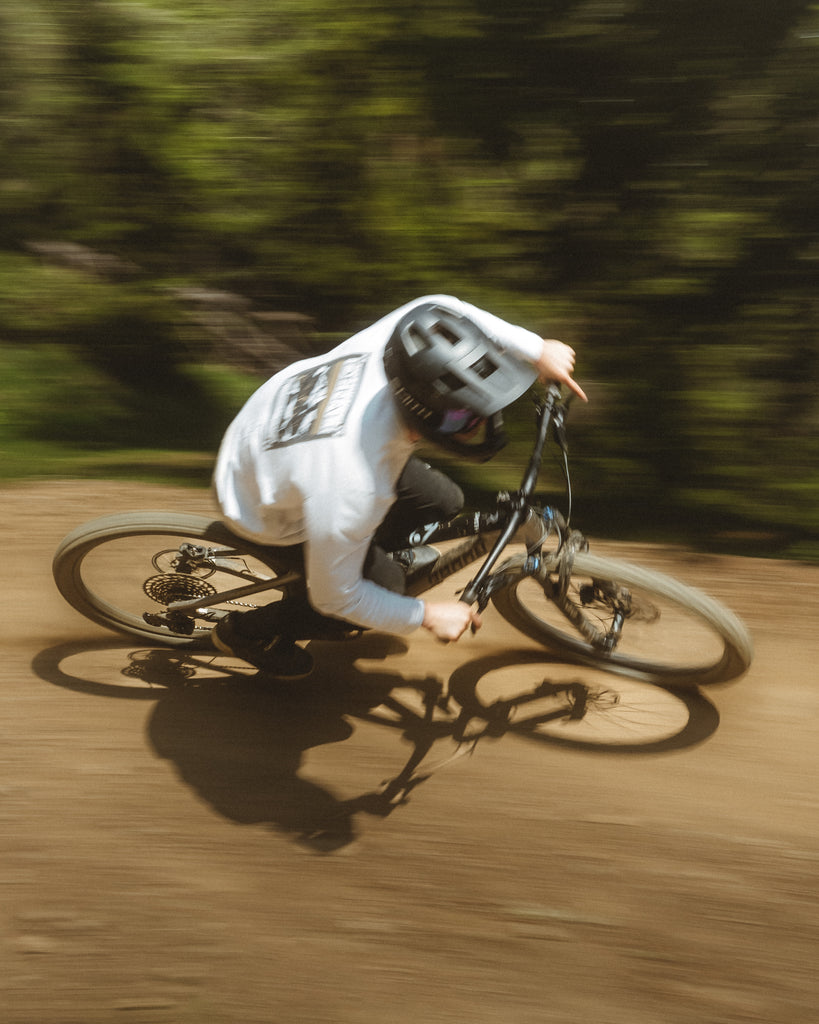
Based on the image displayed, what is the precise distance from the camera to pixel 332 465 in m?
2.30

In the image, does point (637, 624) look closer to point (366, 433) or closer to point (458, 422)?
point (458, 422)

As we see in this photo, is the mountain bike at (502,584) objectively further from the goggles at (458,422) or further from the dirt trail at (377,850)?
the goggles at (458,422)

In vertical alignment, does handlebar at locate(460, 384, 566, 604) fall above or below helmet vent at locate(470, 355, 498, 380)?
below

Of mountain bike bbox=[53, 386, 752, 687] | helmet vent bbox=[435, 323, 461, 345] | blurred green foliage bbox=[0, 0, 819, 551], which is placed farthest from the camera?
blurred green foliage bbox=[0, 0, 819, 551]

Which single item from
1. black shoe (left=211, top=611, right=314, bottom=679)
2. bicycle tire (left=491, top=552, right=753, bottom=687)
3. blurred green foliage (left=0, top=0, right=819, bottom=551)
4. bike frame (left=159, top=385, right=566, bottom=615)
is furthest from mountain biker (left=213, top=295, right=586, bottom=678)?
blurred green foliage (left=0, top=0, right=819, bottom=551)

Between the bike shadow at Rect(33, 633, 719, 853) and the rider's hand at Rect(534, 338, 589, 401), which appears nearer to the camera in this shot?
the rider's hand at Rect(534, 338, 589, 401)

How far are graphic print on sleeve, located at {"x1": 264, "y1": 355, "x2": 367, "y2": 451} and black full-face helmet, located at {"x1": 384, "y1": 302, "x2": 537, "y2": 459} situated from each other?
0.17 m

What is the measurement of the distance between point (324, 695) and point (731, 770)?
5.74ft

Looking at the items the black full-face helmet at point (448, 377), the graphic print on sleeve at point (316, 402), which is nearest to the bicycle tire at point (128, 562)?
Answer: the graphic print on sleeve at point (316, 402)

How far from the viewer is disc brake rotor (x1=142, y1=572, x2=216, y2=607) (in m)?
3.46

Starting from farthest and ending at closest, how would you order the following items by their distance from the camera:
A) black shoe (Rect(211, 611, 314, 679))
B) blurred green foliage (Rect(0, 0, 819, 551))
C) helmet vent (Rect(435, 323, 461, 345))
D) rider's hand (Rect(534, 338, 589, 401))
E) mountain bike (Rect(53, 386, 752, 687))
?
blurred green foliage (Rect(0, 0, 819, 551)), black shoe (Rect(211, 611, 314, 679)), mountain bike (Rect(53, 386, 752, 687)), rider's hand (Rect(534, 338, 589, 401)), helmet vent (Rect(435, 323, 461, 345))

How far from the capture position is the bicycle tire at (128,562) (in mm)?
3148

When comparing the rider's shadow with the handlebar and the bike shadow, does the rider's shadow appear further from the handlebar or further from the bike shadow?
the handlebar

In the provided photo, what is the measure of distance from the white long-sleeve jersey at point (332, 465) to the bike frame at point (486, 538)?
0.81ft
